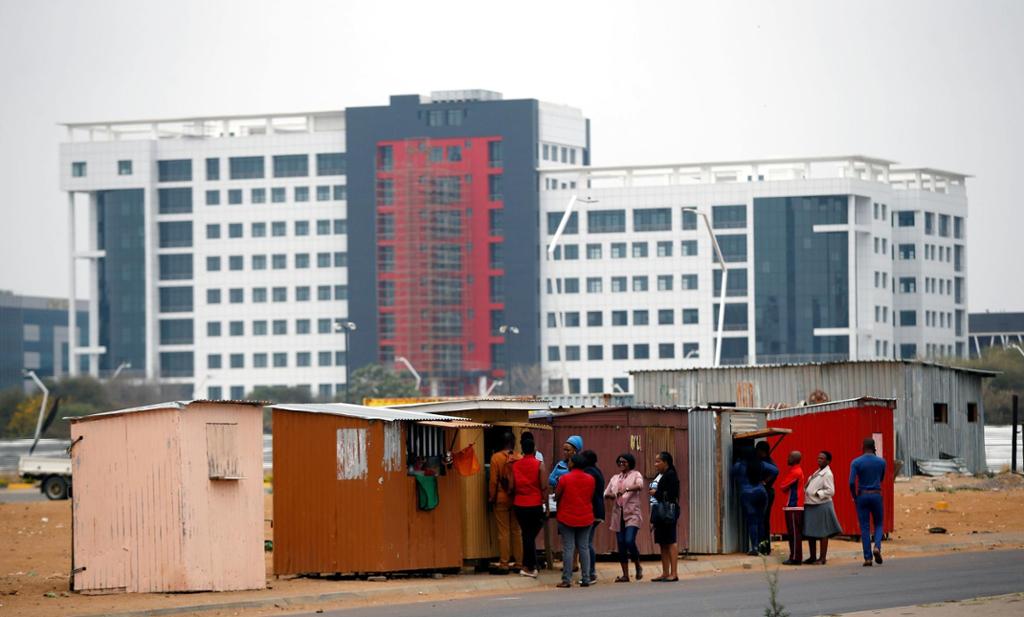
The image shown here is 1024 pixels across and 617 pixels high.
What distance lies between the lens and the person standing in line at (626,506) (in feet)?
76.9

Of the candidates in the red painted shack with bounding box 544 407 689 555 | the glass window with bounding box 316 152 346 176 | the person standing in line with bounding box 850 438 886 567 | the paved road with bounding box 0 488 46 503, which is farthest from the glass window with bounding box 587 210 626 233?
the person standing in line with bounding box 850 438 886 567

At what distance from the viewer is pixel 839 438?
31.0 m

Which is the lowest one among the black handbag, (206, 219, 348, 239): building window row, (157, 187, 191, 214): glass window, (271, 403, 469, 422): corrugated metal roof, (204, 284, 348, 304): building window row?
the black handbag

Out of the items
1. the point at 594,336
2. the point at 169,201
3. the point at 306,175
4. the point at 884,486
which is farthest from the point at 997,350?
the point at 884,486

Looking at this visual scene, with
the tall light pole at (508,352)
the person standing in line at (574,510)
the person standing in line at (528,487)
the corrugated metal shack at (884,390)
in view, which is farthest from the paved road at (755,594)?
the tall light pole at (508,352)

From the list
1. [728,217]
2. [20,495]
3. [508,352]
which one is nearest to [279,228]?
[508,352]

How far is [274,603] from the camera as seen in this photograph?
21156 mm

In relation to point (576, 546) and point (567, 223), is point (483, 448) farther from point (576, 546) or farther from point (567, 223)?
point (567, 223)

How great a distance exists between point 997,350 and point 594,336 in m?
34.2

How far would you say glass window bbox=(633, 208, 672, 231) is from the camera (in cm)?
14512

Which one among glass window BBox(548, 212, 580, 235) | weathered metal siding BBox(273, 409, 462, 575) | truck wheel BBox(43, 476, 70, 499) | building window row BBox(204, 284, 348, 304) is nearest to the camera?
weathered metal siding BBox(273, 409, 462, 575)

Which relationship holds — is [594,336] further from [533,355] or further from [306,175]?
[306,175]

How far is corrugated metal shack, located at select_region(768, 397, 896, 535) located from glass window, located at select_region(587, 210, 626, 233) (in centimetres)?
11453

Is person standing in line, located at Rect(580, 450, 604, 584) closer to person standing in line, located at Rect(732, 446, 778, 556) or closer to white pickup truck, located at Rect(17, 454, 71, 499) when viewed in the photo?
person standing in line, located at Rect(732, 446, 778, 556)
